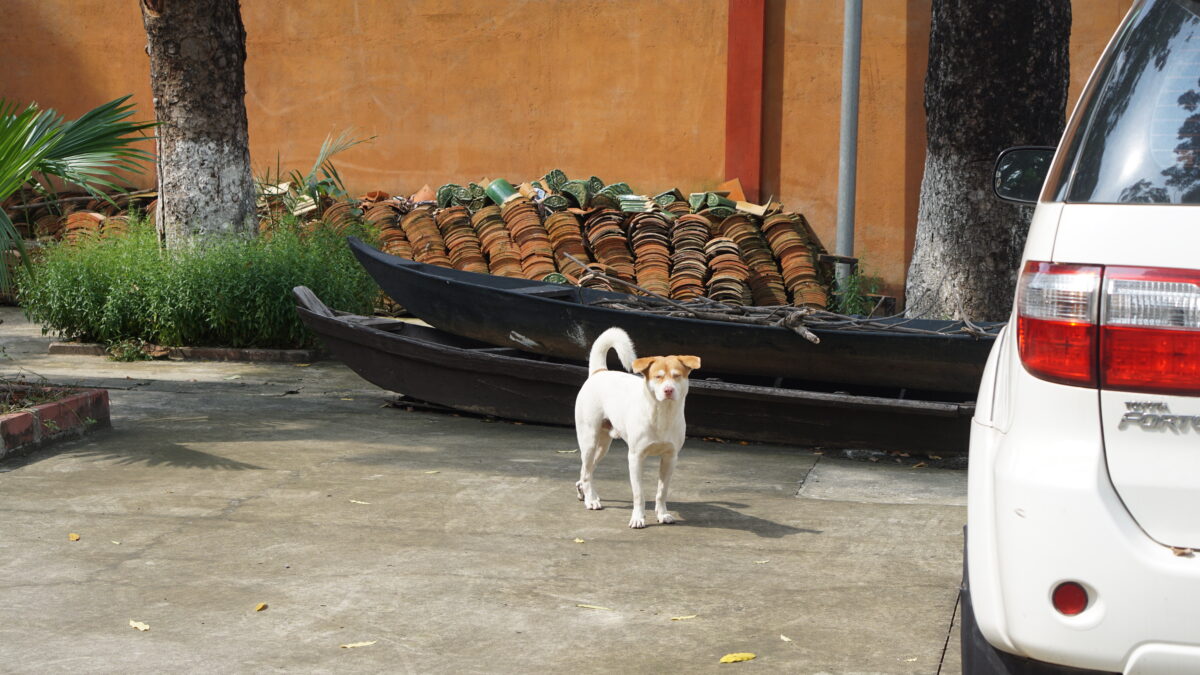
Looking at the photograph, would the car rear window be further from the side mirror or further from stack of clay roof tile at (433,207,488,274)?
stack of clay roof tile at (433,207,488,274)

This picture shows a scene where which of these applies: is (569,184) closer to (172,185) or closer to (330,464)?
(172,185)

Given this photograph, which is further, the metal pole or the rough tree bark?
the metal pole

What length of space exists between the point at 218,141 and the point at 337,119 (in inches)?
162

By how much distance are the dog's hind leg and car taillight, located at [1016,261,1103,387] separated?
11.5 feet

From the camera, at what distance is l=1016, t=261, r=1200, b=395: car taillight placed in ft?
6.89

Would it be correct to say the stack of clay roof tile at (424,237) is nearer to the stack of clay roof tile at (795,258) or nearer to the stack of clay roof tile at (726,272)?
the stack of clay roof tile at (726,272)

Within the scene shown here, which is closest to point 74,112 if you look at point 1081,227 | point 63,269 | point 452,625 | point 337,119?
point 337,119

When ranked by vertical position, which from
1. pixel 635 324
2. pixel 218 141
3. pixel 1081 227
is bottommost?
pixel 635 324

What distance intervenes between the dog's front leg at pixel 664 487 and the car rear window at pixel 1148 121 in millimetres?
3387

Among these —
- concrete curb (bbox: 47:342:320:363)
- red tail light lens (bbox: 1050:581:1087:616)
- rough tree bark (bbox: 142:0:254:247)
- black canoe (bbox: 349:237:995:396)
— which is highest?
rough tree bark (bbox: 142:0:254:247)

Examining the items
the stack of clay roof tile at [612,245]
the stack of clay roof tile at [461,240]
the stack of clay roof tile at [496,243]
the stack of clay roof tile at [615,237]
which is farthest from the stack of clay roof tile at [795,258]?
the stack of clay roof tile at [461,240]

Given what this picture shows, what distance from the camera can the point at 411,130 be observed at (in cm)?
1456

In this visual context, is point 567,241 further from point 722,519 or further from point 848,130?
point 722,519

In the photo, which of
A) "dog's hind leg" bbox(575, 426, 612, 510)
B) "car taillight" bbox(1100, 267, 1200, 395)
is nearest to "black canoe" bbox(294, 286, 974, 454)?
"dog's hind leg" bbox(575, 426, 612, 510)
